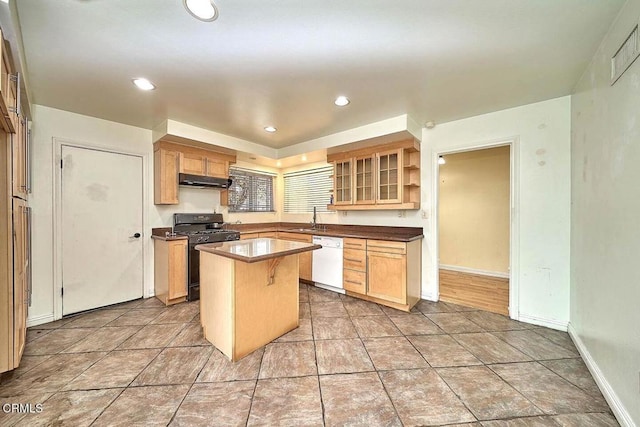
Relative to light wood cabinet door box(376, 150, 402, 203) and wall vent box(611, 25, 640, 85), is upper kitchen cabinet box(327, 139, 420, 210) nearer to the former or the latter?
light wood cabinet door box(376, 150, 402, 203)

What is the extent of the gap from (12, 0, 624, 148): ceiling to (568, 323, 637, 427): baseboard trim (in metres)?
2.31

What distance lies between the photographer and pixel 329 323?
9.08 feet

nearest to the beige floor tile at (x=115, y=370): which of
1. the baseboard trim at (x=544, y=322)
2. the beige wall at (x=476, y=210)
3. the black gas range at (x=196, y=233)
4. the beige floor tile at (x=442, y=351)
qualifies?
the black gas range at (x=196, y=233)

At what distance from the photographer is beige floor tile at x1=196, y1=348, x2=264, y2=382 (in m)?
1.87

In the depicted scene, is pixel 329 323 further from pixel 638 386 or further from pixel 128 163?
pixel 128 163

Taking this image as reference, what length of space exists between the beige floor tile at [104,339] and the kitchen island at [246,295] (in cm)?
77

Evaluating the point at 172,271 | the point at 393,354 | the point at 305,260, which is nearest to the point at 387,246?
the point at 393,354

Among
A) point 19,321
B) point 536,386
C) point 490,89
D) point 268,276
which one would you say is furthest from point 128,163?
point 536,386

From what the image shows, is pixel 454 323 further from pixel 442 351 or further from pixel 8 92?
pixel 8 92

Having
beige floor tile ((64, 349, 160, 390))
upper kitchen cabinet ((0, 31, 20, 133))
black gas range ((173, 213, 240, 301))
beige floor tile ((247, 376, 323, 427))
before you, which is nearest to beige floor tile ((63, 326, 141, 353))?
beige floor tile ((64, 349, 160, 390))

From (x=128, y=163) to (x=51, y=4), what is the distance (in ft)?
7.57

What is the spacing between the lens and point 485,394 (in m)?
1.70

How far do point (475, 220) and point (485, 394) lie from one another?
3950mm

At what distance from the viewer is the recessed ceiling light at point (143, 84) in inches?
87.5
